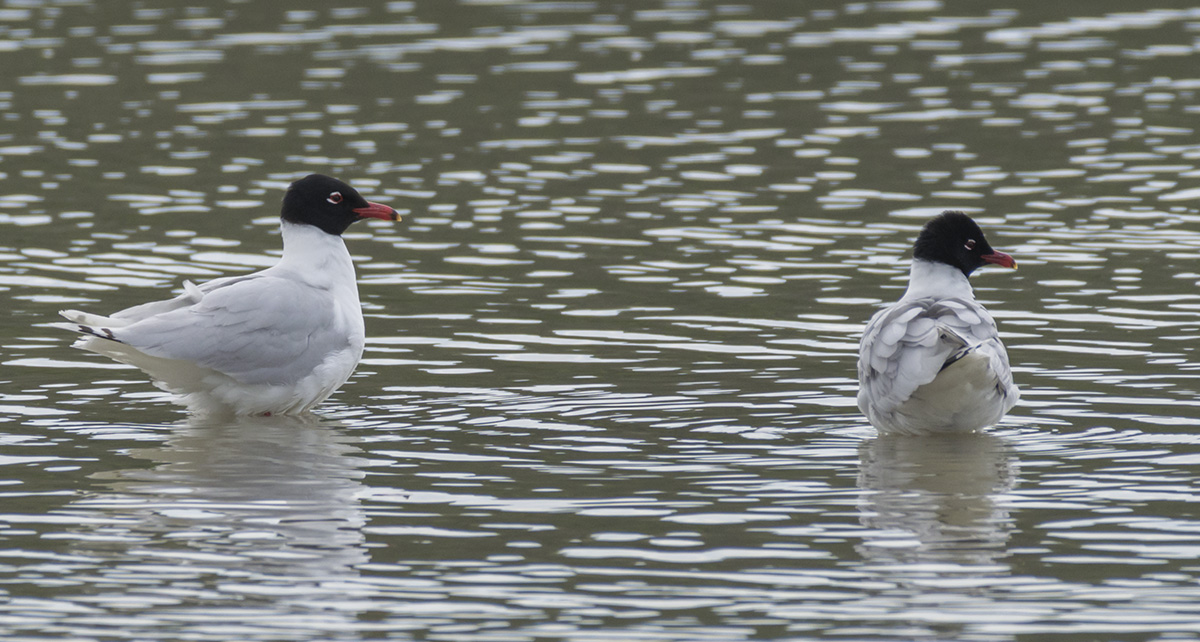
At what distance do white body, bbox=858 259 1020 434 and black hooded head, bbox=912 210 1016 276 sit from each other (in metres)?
0.61

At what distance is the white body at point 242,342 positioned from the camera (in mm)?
11031

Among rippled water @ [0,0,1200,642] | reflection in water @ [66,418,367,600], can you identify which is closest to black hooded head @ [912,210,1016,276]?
rippled water @ [0,0,1200,642]

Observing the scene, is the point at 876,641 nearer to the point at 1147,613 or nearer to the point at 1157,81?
the point at 1147,613

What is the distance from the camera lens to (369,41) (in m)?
27.2

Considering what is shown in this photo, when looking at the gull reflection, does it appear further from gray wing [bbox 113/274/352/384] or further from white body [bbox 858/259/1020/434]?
gray wing [bbox 113/274/352/384]

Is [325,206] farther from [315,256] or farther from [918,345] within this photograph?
[918,345]

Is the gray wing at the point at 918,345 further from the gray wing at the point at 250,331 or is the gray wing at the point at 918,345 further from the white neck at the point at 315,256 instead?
the white neck at the point at 315,256

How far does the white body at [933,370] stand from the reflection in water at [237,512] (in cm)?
289

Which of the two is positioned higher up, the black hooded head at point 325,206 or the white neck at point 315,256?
the black hooded head at point 325,206

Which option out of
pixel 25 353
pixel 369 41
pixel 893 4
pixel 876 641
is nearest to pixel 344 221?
pixel 25 353

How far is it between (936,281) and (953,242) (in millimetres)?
256

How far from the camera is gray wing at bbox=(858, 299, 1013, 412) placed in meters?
9.95

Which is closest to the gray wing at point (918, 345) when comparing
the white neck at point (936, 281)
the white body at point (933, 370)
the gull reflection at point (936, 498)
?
the white body at point (933, 370)

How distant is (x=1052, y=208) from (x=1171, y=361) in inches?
216
